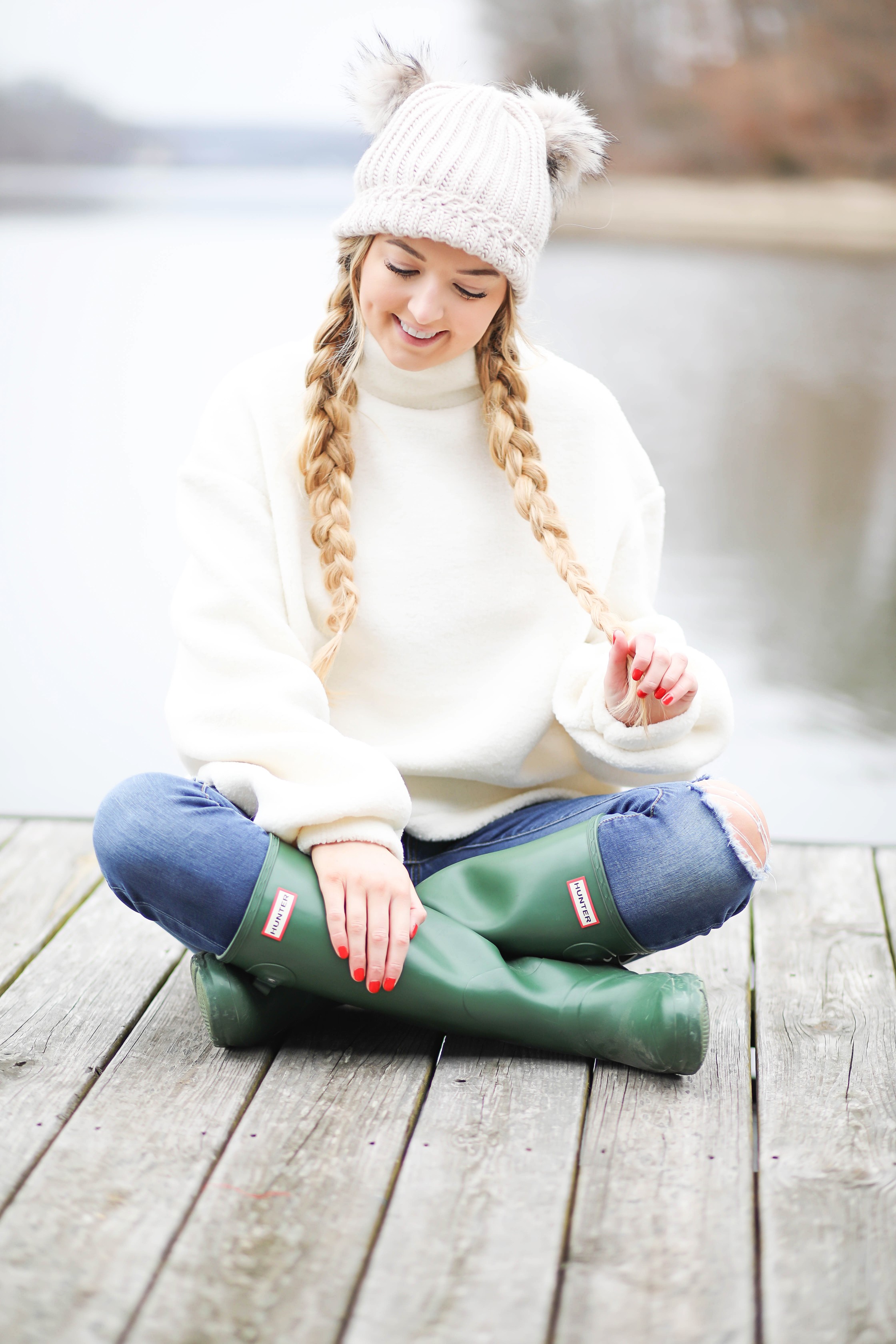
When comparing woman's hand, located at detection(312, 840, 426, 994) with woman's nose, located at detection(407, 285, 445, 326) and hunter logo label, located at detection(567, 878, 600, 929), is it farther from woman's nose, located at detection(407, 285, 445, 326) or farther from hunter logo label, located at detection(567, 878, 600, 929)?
woman's nose, located at detection(407, 285, 445, 326)

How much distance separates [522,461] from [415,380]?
13cm

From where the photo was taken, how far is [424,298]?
1.20m

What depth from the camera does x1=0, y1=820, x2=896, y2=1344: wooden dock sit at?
2.82 feet

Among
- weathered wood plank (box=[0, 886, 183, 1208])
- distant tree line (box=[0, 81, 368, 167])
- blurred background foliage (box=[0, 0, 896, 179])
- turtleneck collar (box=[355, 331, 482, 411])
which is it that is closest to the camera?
weathered wood plank (box=[0, 886, 183, 1208])

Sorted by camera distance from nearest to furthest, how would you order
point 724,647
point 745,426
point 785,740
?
1. point 785,740
2. point 724,647
3. point 745,426

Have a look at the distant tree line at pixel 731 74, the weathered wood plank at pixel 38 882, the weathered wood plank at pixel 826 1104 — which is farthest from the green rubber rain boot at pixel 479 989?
the distant tree line at pixel 731 74

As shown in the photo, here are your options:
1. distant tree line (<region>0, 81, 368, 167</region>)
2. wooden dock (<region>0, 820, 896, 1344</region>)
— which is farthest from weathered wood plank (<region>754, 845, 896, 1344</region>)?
distant tree line (<region>0, 81, 368, 167</region>)

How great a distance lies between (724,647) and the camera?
2699 mm

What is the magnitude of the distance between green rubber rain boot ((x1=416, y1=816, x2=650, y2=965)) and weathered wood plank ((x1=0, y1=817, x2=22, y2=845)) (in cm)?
74

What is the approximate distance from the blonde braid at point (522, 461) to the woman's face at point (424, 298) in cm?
7

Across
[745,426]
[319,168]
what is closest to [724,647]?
[745,426]

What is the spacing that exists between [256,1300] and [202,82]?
6212 mm

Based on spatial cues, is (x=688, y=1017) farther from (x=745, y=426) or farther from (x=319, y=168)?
(x=319, y=168)

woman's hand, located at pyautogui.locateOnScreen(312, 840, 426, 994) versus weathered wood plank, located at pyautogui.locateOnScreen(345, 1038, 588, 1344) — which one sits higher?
woman's hand, located at pyautogui.locateOnScreen(312, 840, 426, 994)
